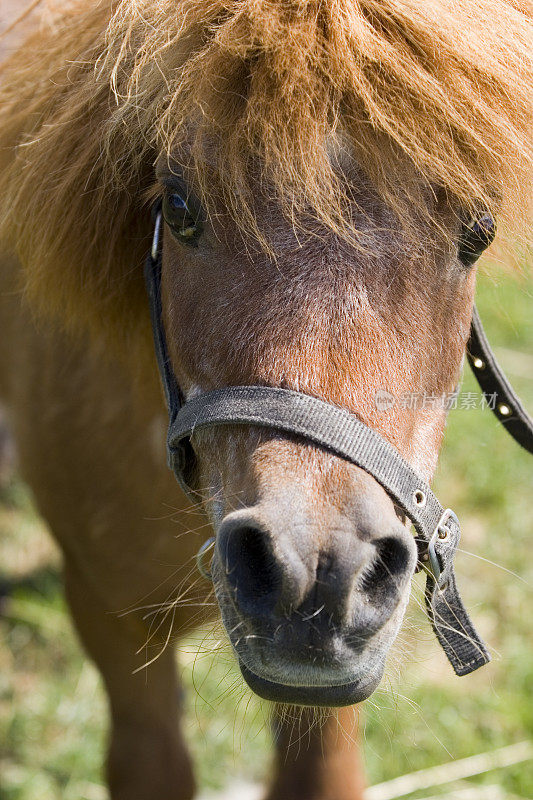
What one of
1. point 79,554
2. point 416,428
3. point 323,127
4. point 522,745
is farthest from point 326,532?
point 522,745

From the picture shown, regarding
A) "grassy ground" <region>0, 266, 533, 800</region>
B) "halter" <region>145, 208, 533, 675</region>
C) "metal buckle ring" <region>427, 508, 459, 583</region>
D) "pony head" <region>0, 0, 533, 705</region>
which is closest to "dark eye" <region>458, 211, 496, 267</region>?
"pony head" <region>0, 0, 533, 705</region>

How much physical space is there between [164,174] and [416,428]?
654 mm

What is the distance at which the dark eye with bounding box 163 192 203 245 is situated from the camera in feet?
4.88

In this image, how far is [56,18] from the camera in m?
1.98

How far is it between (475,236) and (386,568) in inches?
25.3

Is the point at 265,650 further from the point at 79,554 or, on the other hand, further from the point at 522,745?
the point at 522,745

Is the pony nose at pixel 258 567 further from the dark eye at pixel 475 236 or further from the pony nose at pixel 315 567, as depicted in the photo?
the dark eye at pixel 475 236

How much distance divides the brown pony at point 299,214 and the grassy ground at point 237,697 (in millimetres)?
949

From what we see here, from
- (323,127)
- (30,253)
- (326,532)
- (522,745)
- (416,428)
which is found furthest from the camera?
(522,745)

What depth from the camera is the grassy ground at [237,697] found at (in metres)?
2.83

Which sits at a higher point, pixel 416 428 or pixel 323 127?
pixel 323 127

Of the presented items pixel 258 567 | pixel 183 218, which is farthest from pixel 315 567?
pixel 183 218

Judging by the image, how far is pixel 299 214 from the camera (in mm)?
1389

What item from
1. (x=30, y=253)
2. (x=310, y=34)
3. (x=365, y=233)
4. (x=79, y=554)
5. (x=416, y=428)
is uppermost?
(x=310, y=34)
